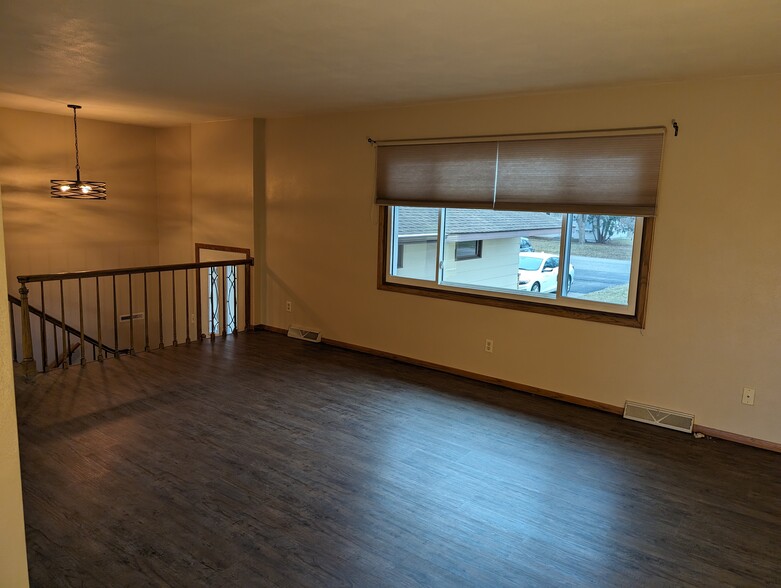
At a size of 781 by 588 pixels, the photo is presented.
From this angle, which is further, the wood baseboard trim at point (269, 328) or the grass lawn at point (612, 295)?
the wood baseboard trim at point (269, 328)

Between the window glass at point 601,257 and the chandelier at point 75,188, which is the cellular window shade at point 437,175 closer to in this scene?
the window glass at point 601,257

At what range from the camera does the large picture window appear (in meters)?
4.04

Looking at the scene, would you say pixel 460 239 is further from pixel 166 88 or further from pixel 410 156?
pixel 166 88

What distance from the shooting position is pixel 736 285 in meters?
3.69

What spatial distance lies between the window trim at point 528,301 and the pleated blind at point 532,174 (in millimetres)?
243

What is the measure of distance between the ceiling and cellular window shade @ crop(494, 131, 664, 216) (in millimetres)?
438

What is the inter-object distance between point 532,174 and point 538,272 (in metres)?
0.83

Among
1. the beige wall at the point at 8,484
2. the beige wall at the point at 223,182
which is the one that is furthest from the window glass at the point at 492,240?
the beige wall at the point at 8,484

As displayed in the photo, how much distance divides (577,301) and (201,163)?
4853mm

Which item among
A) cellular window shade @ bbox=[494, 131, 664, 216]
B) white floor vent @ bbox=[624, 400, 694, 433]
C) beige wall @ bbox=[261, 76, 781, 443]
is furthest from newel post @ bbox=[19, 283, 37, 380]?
white floor vent @ bbox=[624, 400, 694, 433]

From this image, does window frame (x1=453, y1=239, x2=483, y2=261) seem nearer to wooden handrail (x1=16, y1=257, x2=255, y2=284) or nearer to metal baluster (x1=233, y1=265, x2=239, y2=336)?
wooden handrail (x1=16, y1=257, x2=255, y2=284)

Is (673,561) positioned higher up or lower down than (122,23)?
lower down

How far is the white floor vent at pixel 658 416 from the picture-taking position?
12.9 ft

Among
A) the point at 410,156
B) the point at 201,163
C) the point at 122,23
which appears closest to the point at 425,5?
the point at 122,23
